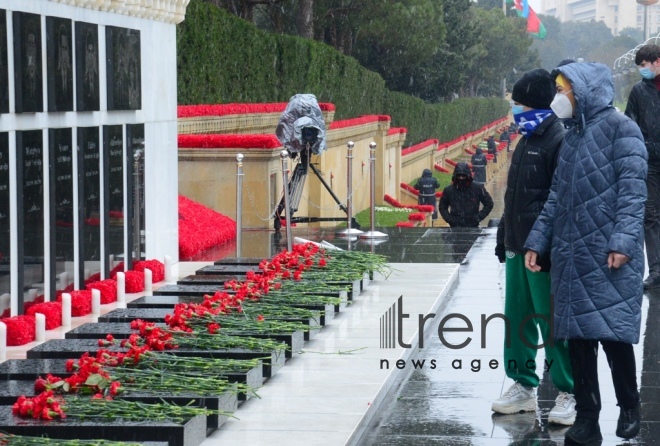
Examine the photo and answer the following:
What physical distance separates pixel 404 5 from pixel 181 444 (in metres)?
38.8

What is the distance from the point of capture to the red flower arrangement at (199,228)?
13.5m

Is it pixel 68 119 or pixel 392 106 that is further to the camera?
pixel 392 106

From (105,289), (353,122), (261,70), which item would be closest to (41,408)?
(105,289)

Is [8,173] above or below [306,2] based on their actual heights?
below

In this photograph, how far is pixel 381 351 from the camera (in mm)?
8195

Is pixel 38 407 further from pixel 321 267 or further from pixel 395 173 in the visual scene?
pixel 395 173

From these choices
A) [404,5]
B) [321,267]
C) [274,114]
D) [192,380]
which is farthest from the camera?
[404,5]

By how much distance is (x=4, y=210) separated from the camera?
8.66m

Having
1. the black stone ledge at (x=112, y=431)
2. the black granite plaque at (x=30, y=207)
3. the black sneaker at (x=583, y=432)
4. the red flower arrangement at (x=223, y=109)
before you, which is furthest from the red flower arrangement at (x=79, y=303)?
the red flower arrangement at (x=223, y=109)

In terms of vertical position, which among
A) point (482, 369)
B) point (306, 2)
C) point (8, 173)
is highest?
point (306, 2)

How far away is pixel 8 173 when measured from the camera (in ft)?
28.5

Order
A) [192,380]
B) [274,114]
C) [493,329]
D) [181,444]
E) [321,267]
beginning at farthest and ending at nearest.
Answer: [274,114], [321,267], [493,329], [192,380], [181,444]

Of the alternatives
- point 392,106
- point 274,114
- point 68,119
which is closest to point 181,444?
point 68,119

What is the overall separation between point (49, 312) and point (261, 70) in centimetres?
1993
